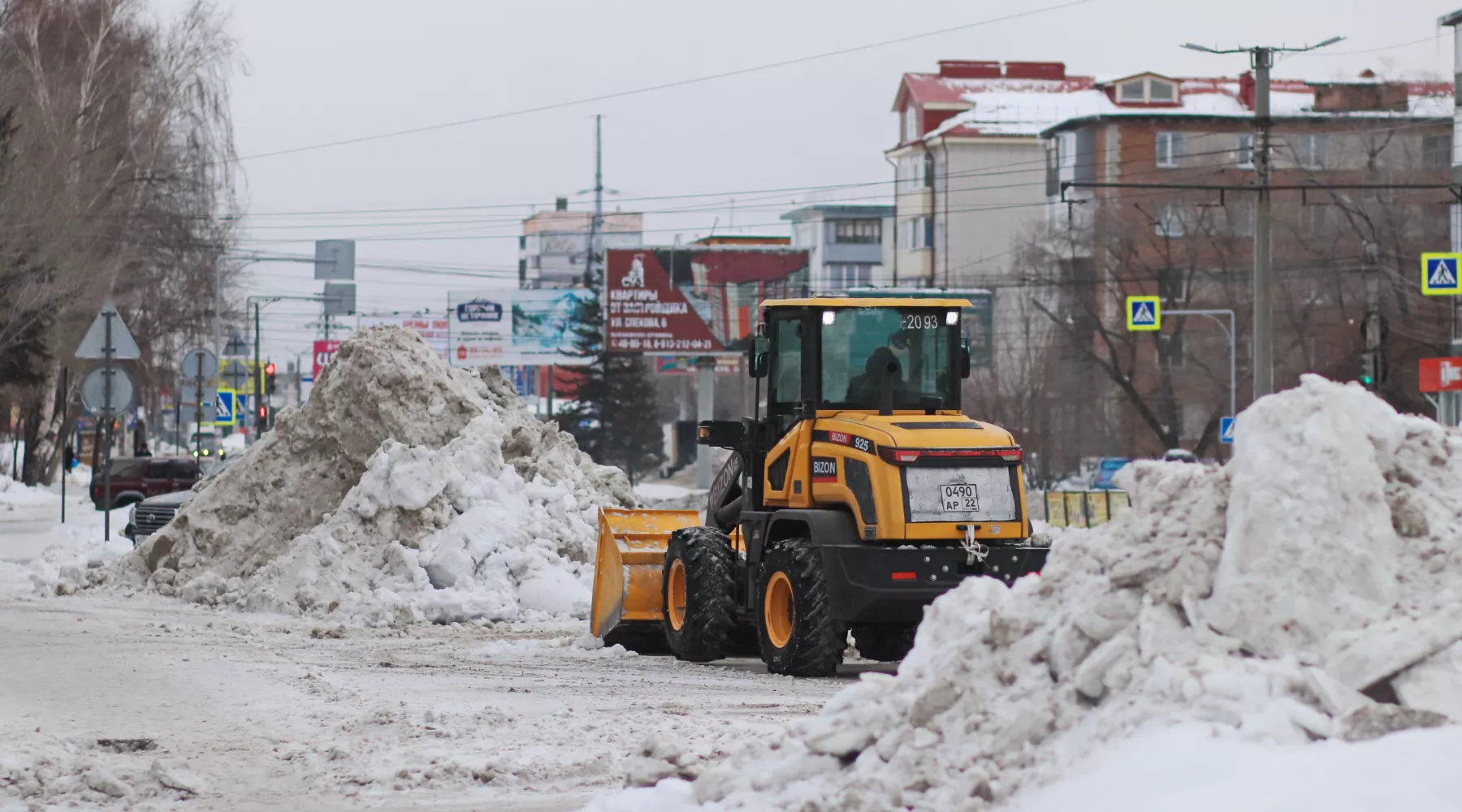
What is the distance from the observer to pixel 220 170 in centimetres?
5519

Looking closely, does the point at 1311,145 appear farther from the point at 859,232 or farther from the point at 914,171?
the point at 859,232

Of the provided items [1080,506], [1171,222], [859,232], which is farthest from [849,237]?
[1080,506]

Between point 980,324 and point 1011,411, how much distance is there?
9683 mm

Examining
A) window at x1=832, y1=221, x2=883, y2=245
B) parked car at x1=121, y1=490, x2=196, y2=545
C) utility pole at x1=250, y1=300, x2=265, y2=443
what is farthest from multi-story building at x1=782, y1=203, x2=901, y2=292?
parked car at x1=121, y1=490, x2=196, y2=545

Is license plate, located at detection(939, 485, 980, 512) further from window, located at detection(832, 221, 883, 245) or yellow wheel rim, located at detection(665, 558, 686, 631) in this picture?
window, located at detection(832, 221, 883, 245)

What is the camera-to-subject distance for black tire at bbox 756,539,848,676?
13453 mm

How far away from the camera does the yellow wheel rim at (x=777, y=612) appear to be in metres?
14.2

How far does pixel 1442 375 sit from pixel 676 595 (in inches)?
779

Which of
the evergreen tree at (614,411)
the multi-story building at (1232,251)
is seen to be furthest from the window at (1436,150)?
the evergreen tree at (614,411)

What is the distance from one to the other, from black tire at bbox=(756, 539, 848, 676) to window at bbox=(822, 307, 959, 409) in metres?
1.22

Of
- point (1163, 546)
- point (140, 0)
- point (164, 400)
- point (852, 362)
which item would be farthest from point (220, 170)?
point (1163, 546)

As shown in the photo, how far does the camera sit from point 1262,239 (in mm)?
31438

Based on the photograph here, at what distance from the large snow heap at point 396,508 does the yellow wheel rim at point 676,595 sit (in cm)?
311

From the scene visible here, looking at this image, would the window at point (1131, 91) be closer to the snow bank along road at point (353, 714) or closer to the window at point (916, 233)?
the window at point (916, 233)
